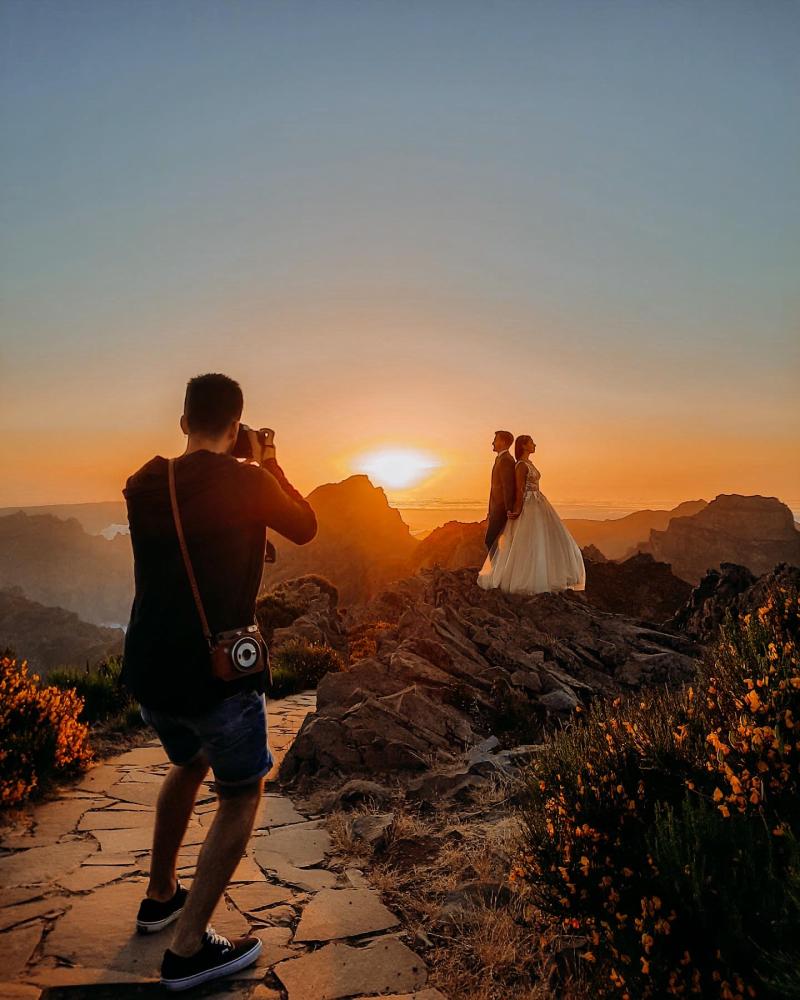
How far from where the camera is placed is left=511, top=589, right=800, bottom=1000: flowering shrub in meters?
2.36

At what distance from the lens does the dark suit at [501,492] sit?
14.1 meters

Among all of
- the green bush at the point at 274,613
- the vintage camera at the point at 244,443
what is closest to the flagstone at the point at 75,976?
the vintage camera at the point at 244,443

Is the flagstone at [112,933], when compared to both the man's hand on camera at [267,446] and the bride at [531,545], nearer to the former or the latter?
the man's hand on camera at [267,446]

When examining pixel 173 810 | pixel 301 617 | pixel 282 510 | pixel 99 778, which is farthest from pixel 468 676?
pixel 301 617

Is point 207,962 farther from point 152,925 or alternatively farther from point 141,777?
point 141,777

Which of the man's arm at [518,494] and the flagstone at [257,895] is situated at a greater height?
the man's arm at [518,494]

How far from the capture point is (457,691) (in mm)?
8367

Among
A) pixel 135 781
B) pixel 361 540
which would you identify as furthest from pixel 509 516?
pixel 361 540

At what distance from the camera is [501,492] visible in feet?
46.6

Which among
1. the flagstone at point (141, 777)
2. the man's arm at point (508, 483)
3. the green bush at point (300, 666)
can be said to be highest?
the man's arm at point (508, 483)

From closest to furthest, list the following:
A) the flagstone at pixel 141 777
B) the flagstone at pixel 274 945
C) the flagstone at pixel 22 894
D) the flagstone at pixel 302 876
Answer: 1. the flagstone at pixel 274 945
2. the flagstone at pixel 22 894
3. the flagstone at pixel 302 876
4. the flagstone at pixel 141 777

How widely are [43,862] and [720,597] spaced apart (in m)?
14.0

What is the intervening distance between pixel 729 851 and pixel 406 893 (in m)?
2.11

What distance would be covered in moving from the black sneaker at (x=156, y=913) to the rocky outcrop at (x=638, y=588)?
21.9 meters
